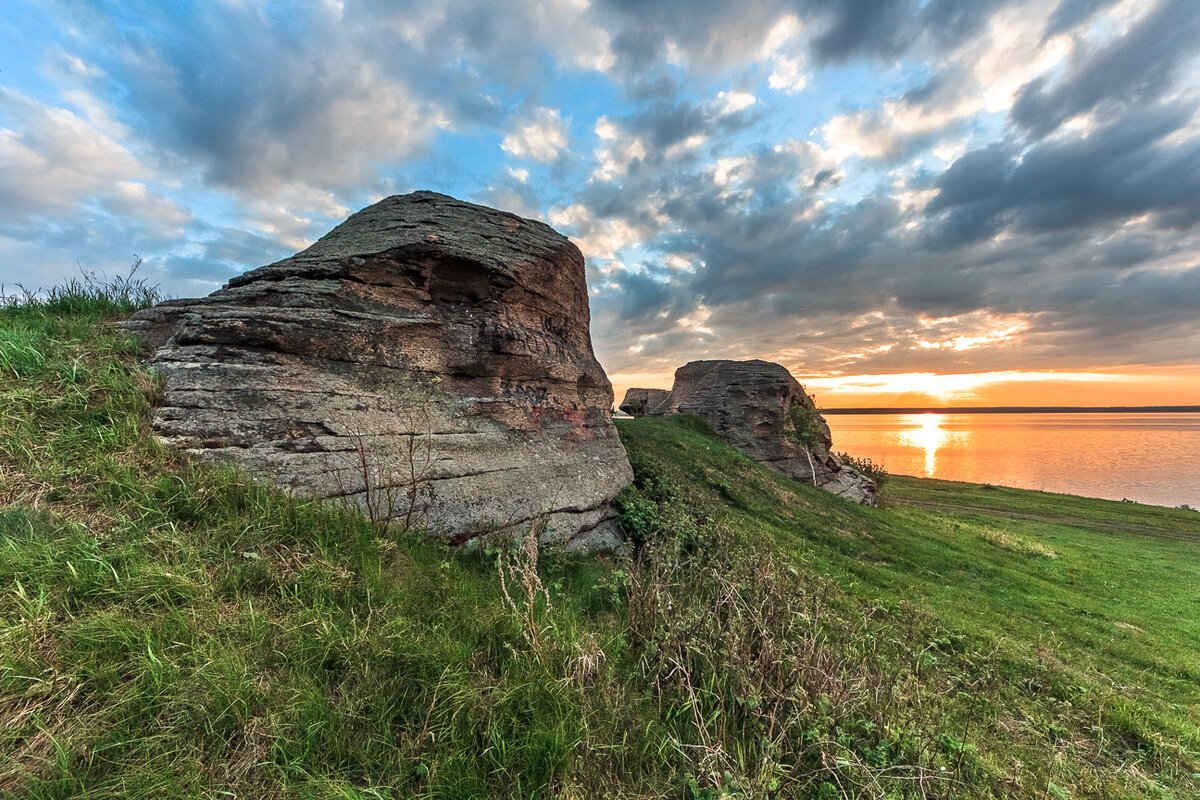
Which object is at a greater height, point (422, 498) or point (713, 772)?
point (422, 498)

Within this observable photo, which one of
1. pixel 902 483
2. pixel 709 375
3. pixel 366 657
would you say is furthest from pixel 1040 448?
pixel 366 657

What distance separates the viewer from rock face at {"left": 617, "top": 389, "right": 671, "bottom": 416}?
32875 mm

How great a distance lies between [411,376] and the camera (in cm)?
696

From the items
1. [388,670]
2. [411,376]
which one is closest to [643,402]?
[411,376]

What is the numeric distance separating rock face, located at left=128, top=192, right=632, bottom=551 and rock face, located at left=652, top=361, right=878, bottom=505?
16.1 metres

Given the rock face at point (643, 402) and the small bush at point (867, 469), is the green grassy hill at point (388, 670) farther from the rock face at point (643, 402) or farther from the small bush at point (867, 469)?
the rock face at point (643, 402)

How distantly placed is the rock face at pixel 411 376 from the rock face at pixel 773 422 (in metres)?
16.1

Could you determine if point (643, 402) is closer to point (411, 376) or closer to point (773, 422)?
point (773, 422)

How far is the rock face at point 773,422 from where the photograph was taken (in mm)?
24234

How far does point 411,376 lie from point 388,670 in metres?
4.64

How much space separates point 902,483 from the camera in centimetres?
3997

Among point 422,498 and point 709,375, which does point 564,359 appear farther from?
point 709,375

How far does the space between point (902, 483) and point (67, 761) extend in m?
48.3

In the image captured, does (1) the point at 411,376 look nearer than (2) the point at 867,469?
Yes
